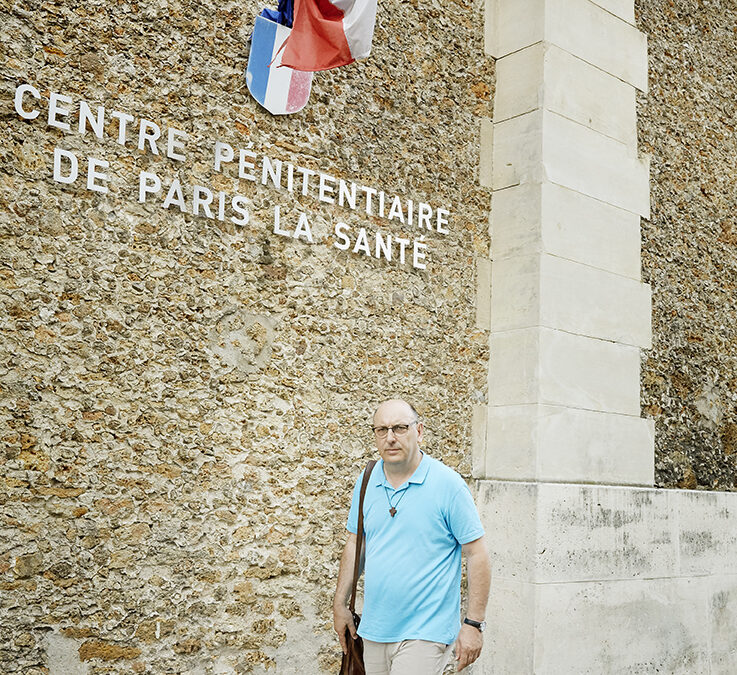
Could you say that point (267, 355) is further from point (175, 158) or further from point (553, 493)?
point (553, 493)

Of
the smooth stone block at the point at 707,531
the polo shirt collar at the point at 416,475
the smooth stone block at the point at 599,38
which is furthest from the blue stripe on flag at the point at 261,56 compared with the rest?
the smooth stone block at the point at 707,531

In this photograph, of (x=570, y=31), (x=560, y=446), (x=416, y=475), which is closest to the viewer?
(x=416, y=475)

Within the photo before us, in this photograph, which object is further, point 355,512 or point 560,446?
point 560,446

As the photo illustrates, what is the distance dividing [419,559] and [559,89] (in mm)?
3412

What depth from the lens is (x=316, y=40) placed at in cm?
457

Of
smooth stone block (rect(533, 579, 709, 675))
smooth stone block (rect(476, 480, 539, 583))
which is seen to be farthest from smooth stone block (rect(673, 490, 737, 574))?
smooth stone block (rect(476, 480, 539, 583))

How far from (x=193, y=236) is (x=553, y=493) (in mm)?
2414

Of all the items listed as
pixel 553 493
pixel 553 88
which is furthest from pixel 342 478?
pixel 553 88

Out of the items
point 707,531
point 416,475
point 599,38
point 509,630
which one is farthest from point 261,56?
point 707,531

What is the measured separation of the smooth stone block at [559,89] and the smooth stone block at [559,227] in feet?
1.69

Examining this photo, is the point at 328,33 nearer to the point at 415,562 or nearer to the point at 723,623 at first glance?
the point at 415,562

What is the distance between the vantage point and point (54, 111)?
404 centimetres

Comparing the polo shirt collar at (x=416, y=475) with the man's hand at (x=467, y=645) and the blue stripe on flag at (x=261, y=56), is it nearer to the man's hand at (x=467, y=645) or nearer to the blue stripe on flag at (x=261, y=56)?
the man's hand at (x=467, y=645)

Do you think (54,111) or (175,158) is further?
(175,158)
